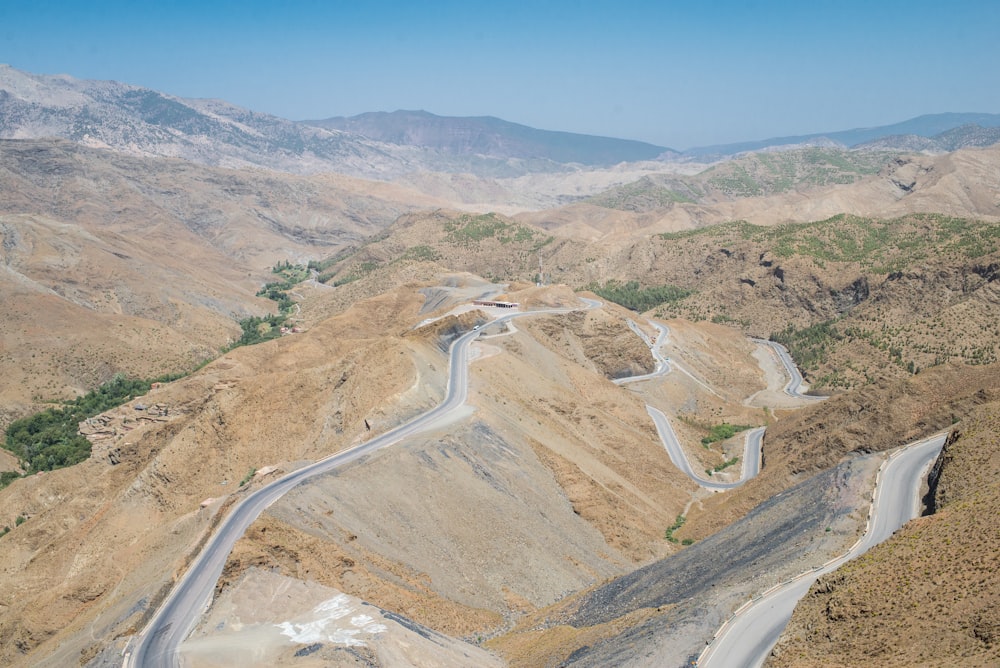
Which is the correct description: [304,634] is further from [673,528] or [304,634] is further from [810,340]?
[810,340]

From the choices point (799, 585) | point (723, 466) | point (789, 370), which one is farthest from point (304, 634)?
point (789, 370)

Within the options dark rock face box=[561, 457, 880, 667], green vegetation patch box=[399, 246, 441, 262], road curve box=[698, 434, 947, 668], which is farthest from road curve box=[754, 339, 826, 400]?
green vegetation patch box=[399, 246, 441, 262]

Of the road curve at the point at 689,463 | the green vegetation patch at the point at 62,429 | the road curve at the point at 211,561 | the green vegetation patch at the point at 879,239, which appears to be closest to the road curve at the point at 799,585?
the road curve at the point at 211,561

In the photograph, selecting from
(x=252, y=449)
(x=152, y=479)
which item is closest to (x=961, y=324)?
(x=252, y=449)

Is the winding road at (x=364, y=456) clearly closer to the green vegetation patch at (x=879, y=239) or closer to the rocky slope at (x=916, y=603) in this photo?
the rocky slope at (x=916, y=603)

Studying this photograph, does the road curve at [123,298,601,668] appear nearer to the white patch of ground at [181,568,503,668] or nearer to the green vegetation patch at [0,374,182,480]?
the white patch of ground at [181,568,503,668]
